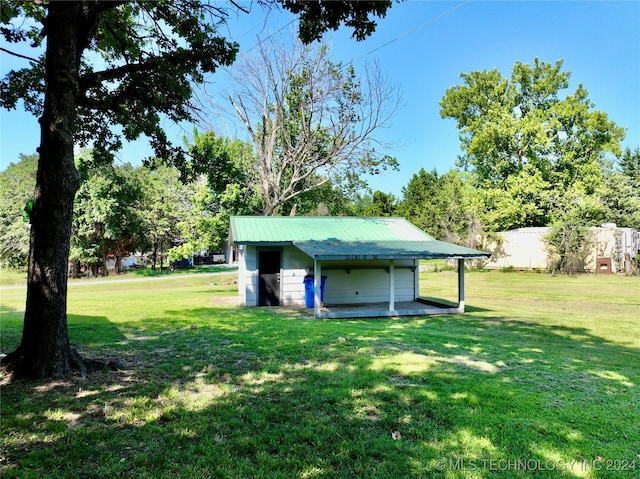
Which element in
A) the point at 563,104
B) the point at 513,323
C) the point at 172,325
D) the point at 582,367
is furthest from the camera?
the point at 563,104

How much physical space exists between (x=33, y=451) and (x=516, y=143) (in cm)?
3670

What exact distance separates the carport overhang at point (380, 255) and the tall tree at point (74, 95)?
17.6 feet

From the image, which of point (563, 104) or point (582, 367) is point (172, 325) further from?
point (563, 104)

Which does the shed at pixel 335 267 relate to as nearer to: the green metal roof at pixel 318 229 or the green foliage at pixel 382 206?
the green metal roof at pixel 318 229

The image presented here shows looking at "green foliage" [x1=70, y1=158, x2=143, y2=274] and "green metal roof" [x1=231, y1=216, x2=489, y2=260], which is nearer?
"green metal roof" [x1=231, y1=216, x2=489, y2=260]

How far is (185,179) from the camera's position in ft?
24.2

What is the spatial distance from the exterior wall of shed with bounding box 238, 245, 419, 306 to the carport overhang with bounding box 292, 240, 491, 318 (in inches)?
47.9

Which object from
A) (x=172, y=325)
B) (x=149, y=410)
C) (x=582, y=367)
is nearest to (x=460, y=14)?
(x=582, y=367)

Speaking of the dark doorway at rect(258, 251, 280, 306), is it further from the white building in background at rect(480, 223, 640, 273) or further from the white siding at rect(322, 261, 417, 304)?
the white building in background at rect(480, 223, 640, 273)

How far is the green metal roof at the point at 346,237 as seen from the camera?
11.3 metres

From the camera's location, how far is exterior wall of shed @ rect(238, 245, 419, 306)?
13.2 metres

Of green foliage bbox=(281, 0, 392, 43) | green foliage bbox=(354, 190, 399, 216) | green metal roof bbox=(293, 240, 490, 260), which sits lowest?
green metal roof bbox=(293, 240, 490, 260)

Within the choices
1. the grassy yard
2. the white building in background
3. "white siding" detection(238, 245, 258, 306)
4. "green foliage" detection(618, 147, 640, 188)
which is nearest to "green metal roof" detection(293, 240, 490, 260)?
"white siding" detection(238, 245, 258, 306)

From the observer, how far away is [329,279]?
13703mm
